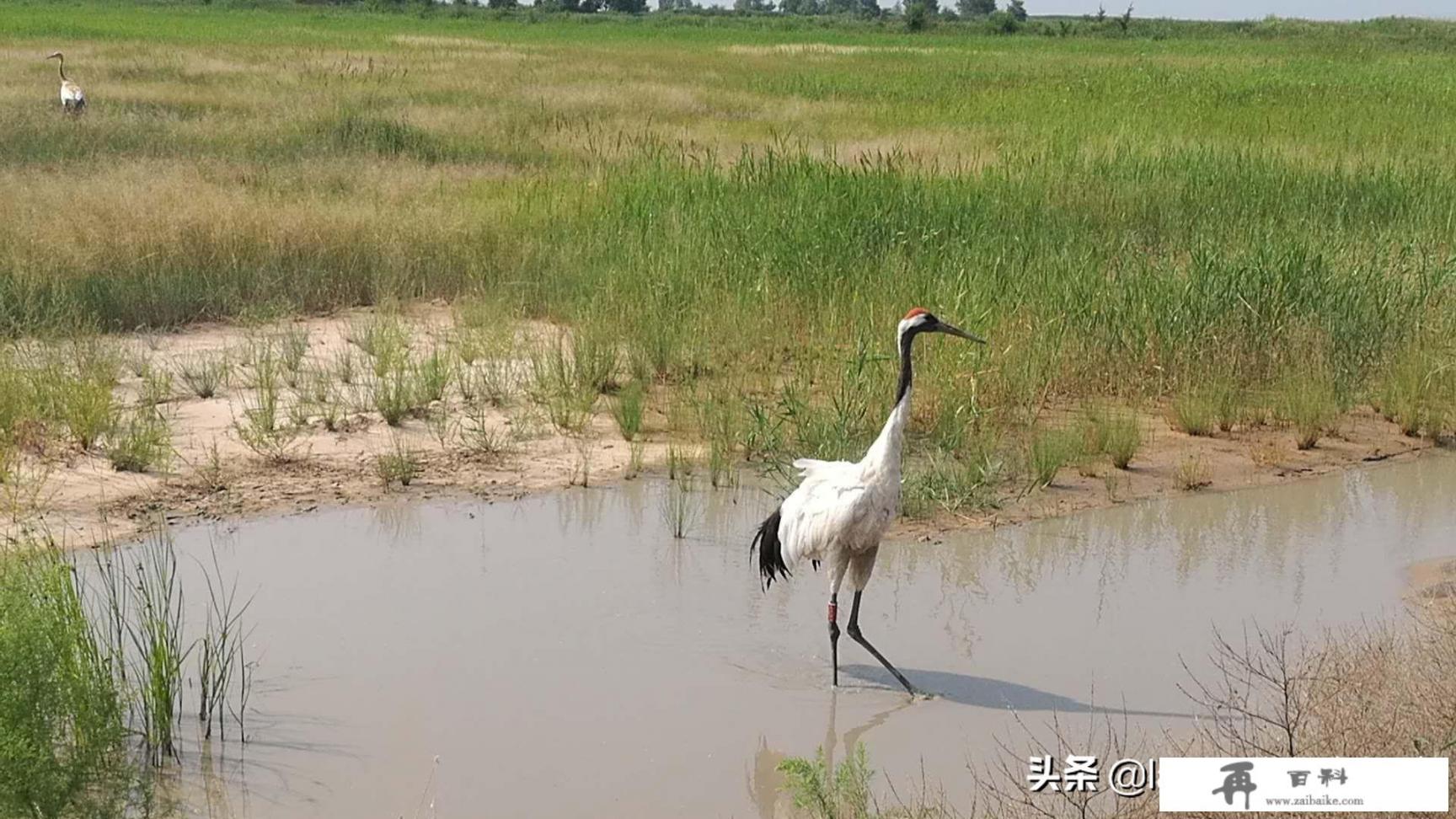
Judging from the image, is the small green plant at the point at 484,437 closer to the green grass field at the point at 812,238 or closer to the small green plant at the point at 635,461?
the small green plant at the point at 635,461

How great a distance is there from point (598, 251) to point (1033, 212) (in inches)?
145

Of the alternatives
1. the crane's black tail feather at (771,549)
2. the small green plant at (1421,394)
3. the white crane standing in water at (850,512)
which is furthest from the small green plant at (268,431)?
the small green plant at (1421,394)

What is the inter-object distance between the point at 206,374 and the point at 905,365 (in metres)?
4.93

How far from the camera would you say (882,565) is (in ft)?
22.9

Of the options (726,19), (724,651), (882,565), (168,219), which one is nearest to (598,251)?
(168,219)

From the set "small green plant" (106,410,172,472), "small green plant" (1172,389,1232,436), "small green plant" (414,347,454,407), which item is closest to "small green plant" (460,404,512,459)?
"small green plant" (414,347,454,407)

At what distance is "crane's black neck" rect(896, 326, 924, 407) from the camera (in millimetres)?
5684

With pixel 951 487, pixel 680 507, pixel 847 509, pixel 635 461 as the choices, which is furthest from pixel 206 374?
pixel 847 509

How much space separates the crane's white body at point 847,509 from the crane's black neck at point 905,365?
2cm

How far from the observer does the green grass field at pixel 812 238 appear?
361 inches

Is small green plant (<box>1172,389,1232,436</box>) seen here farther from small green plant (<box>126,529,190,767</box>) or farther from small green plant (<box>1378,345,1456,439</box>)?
small green plant (<box>126,529,190,767</box>)

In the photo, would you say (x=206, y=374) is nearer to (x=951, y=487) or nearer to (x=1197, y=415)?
(x=951, y=487)

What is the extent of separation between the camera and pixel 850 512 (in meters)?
5.59

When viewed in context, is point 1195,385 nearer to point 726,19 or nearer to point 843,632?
point 843,632
